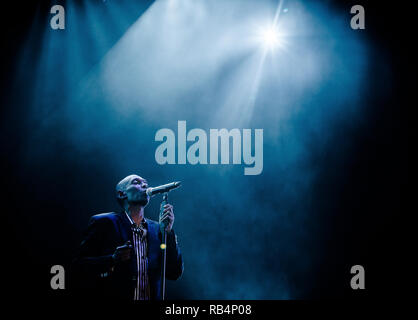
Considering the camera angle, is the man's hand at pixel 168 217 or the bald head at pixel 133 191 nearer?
the man's hand at pixel 168 217

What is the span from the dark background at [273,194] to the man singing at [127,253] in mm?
193

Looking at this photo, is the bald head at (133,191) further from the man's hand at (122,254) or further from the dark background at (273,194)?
the man's hand at (122,254)

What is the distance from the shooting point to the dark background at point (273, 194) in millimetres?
3234

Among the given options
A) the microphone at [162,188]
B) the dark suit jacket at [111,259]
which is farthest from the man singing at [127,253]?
the microphone at [162,188]

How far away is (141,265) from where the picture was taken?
2.94m

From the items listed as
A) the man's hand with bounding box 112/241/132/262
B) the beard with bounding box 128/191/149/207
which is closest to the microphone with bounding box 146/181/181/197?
the beard with bounding box 128/191/149/207

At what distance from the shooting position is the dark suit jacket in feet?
9.59

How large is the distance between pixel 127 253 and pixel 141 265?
Answer: 162 mm

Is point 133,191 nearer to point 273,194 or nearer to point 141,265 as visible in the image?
point 141,265

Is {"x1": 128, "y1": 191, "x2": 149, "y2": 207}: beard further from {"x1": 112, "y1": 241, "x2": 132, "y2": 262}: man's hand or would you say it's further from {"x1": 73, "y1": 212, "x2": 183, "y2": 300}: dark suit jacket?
{"x1": 112, "y1": 241, "x2": 132, "y2": 262}: man's hand

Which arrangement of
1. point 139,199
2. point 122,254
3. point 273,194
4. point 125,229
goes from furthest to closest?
point 273,194, point 139,199, point 125,229, point 122,254

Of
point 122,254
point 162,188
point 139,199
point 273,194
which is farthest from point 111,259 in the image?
point 273,194

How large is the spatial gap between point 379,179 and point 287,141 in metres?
0.89
